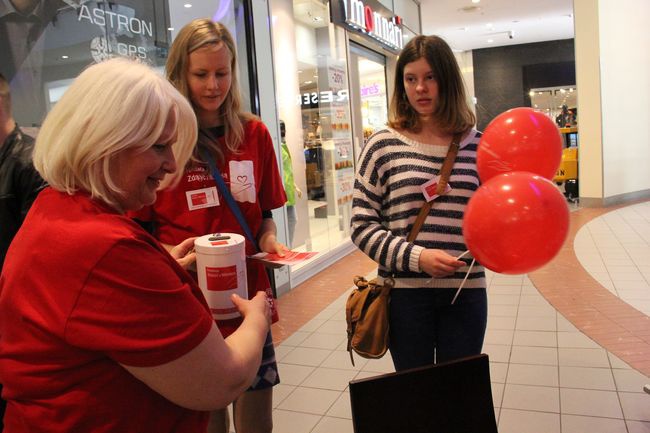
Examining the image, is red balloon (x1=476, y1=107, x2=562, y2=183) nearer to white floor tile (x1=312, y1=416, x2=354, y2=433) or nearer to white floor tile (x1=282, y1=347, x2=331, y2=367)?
white floor tile (x1=312, y1=416, x2=354, y2=433)

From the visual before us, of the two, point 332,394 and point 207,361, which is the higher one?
point 207,361

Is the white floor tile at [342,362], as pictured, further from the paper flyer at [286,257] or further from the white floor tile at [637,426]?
the paper flyer at [286,257]

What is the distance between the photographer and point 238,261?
132 cm

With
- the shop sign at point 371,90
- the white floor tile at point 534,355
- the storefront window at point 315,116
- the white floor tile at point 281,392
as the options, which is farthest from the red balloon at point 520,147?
the shop sign at point 371,90

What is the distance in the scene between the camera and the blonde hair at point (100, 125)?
2.88 feet

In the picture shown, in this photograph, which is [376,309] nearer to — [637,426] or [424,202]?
[424,202]

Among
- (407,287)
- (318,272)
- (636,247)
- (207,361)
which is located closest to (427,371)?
(407,287)

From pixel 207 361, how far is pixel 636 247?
6339mm

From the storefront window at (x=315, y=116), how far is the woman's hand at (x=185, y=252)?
14.6 feet

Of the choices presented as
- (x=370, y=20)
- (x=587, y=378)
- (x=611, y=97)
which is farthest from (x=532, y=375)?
(x=611, y=97)

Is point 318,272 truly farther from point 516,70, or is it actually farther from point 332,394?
point 516,70

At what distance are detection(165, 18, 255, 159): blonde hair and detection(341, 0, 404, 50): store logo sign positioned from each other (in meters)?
5.13

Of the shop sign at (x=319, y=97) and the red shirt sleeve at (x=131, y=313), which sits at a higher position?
the shop sign at (x=319, y=97)

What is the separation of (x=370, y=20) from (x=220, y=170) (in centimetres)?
632
